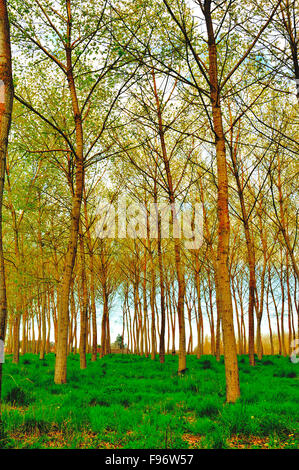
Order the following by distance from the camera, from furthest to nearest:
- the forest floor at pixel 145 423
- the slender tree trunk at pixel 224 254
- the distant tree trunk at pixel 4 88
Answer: the slender tree trunk at pixel 224 254
the forest floor at pixel 145 423
the distant tree trunk at pixel 4 88

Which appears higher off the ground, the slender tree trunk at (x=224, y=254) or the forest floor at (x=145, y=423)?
the slender tree trunk at (x=224, y=254)

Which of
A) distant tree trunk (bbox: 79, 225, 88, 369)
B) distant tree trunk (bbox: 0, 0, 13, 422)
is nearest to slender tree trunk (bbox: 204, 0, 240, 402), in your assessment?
distant tree trunk (bbox: 0, 0, 13, 422)

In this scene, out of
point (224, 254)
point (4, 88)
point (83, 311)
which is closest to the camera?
point (4, 88)

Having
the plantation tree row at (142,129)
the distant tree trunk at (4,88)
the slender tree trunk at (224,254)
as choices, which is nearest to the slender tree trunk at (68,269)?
the plantation tree row at (142,129)

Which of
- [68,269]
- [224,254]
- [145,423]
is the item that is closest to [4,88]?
[224,254]

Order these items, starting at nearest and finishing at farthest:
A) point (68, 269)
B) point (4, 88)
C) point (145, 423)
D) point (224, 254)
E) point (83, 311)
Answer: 1. point (4, 88)
2. point (145, 423)
3. point (224, 254)
4. point (68, 269)
5. point (83, 311)

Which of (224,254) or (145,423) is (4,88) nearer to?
(224,254)

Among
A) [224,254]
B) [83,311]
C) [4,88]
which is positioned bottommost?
[83,311]

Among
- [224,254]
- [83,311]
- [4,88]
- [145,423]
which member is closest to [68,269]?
[83,311]

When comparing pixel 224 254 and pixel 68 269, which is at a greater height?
pixel 68 269

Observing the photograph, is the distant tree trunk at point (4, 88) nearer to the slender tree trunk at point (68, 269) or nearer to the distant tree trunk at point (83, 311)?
the slender tree trunk at point (68, 269)

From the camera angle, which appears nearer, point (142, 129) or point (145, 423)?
point (145, 423)

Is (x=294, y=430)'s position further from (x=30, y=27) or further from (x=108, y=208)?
(x=108, y=208)
